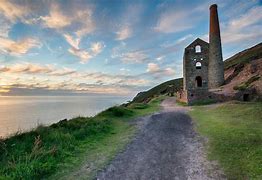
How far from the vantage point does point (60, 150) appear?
8.34 meters

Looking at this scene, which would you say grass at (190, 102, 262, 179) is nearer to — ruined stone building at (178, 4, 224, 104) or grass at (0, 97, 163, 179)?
grass at (0, 97, 163, 179)

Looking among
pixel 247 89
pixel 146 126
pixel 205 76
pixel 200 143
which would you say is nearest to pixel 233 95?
pixel 247 89

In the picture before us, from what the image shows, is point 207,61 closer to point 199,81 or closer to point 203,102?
point 199,81

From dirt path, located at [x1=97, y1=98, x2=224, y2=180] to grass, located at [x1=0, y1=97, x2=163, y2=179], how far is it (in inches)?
22.0

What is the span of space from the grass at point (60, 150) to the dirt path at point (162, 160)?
56 cm

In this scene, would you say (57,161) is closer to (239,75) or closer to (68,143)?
(68,143)

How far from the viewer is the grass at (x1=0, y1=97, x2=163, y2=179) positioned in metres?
6.58

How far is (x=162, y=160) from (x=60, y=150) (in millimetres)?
3817

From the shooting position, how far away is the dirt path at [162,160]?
657cm

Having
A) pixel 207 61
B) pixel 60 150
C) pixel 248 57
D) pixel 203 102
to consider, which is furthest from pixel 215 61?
pixel 60 150

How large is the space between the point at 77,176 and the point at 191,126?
872cm

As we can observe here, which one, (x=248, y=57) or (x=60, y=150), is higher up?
(x=248, y=57)

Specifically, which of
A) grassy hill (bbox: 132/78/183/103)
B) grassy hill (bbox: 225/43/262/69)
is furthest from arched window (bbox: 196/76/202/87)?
grassy hill (bbox: 132/78/183/103)

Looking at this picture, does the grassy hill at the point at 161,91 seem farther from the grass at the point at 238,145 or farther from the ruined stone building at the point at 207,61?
the grass at the point at 238,145
